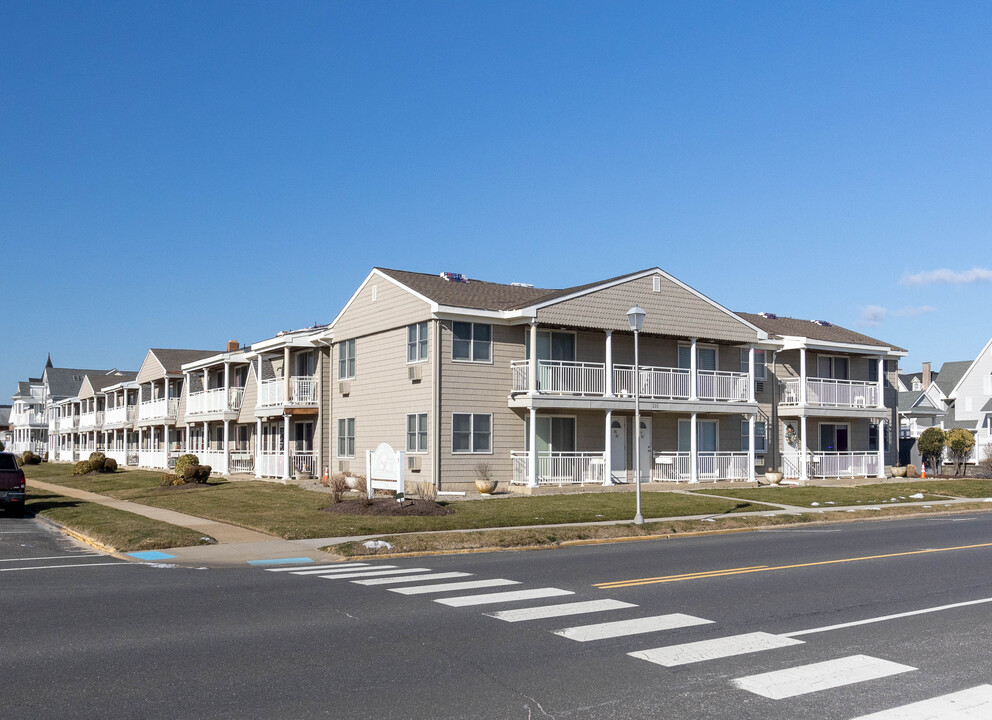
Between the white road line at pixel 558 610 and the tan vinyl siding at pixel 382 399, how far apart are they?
62.5ft

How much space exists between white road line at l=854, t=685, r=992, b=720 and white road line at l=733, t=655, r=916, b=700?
65 centimetres

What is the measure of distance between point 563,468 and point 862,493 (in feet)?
33.8

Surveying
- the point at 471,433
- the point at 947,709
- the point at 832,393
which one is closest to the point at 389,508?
the point at 471,433

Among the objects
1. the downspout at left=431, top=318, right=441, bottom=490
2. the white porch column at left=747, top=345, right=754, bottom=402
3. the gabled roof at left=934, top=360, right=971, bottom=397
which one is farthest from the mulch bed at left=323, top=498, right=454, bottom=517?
the gabled roof at left=934, top=360, right=971, bottom=397

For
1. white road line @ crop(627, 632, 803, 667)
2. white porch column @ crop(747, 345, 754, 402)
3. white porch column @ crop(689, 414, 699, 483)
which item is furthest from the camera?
white porch column @ crop(747, 345, 754, 402)

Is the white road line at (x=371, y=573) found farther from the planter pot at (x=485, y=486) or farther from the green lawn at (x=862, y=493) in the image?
the green lawn at (x=862, y=493)

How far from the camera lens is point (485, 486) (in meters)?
29.3

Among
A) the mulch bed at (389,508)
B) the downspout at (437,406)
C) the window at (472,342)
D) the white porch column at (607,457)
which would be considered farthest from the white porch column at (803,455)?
the mulch bed at (389,508)

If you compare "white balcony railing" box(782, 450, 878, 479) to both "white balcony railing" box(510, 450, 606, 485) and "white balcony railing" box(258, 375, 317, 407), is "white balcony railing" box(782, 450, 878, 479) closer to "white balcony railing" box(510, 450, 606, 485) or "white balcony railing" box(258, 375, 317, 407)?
"white balcony railing" box(510, 450, 606, 485)

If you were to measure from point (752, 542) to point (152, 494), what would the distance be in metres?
21.6

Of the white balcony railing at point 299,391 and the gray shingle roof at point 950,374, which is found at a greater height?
the gray shingle roof at point 950,374

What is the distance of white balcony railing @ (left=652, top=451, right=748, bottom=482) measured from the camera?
111 ft

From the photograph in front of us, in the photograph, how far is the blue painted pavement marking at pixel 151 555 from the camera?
16205 millimetres

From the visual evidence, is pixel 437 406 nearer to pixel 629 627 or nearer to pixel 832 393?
→ pixel 832 393
